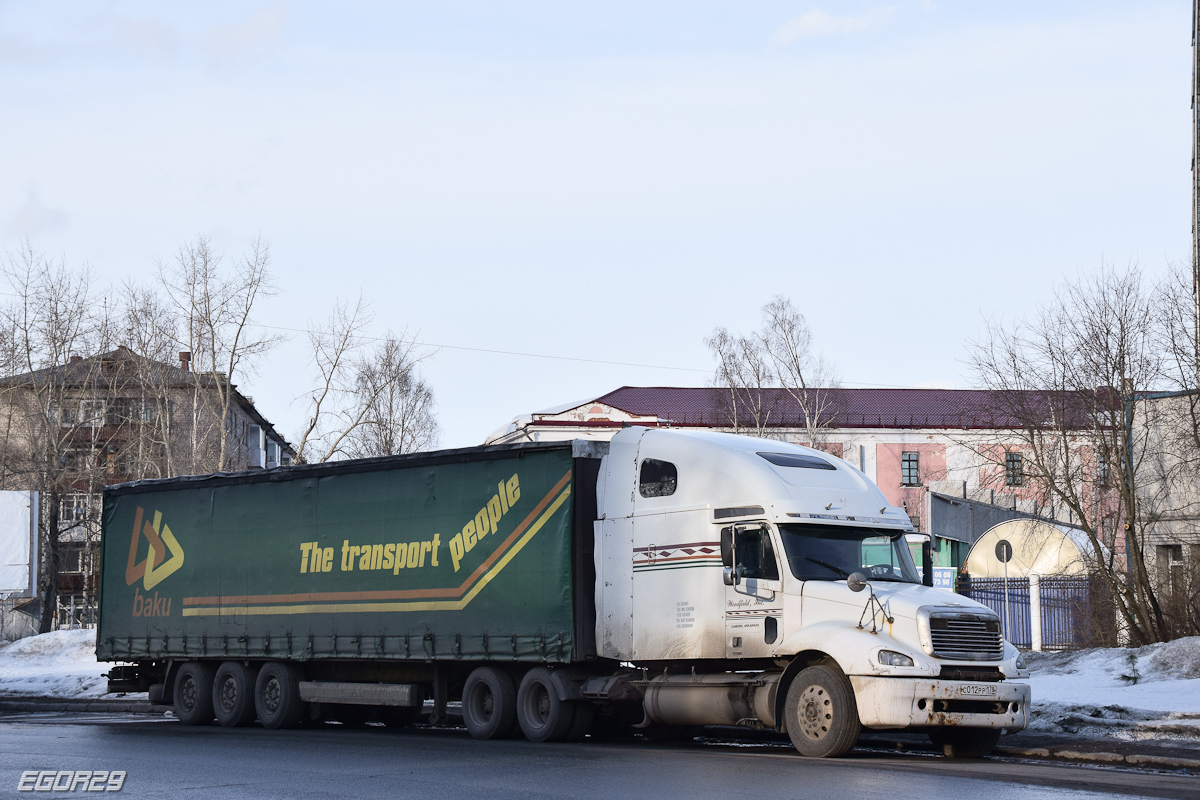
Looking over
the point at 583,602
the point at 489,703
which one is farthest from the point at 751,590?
the point at 489,703

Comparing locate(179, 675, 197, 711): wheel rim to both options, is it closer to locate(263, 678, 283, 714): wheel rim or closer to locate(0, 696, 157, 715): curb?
locate(263, 678, 283, 714): wheel rim

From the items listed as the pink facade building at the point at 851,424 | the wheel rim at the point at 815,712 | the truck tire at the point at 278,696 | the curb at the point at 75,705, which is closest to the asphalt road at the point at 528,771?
the wheel rim at the point at 815,712

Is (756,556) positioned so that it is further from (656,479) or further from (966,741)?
(966,741)

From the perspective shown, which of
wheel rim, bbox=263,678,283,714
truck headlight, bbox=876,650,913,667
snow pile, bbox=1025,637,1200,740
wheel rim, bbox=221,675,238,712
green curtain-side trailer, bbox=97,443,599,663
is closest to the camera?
truck headlight, bbox=876,650,913,667

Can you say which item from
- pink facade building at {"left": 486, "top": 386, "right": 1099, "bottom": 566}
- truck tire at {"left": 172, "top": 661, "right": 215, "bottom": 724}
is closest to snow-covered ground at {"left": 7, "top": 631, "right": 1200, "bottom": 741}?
truck tire at {"left": 172, "top": 661, "right": 215, "bottom": 724}

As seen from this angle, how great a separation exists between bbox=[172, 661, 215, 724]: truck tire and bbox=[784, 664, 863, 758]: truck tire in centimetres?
1080

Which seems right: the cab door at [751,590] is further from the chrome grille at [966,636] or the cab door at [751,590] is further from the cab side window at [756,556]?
the chrome grille at [966,636]

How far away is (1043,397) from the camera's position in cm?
2789

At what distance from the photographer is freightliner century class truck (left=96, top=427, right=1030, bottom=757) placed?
13227mm

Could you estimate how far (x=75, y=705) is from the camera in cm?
2605

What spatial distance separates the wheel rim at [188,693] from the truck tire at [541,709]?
7.13 metres

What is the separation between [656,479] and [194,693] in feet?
31.5

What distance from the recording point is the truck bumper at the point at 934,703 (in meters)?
12.6

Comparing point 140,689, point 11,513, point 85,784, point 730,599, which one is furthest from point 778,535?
point 11,513
